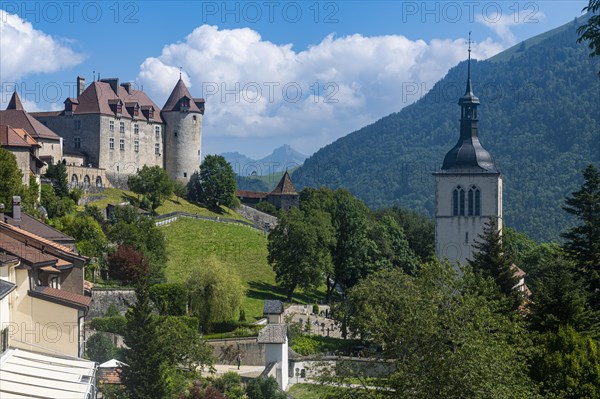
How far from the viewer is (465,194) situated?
72.4 m

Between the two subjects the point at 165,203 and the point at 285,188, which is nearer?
the point at 165,203

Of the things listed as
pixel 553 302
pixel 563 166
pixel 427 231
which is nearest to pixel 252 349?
pixel 553 302

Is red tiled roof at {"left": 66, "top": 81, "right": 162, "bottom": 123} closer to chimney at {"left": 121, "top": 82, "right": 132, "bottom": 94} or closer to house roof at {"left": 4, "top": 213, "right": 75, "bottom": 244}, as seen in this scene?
chimney at {"left": 121, "top": 82, "right": 132, "bottom": 94}

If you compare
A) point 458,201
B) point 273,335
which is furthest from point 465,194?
point 273,335

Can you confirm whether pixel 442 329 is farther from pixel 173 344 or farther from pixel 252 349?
pixel 252 349

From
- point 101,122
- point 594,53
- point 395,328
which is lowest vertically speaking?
point 395,328

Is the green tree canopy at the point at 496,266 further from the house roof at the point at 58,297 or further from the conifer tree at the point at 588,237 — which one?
the house roof at the point at 58,297

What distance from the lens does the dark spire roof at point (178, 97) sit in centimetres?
10388

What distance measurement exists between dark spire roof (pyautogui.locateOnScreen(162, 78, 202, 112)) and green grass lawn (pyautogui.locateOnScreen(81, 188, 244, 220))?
11422mm

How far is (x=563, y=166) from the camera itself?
7372 inches

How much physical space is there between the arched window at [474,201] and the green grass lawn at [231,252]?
52.0 ft

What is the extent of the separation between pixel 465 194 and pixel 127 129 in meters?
40.9

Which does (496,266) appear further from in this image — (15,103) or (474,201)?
(15,103)

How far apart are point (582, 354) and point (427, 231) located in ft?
236
